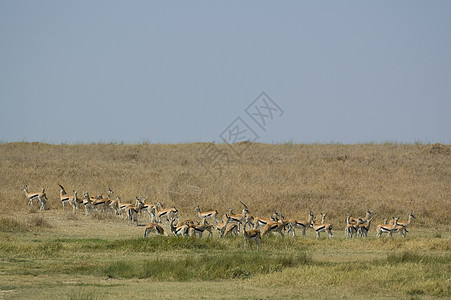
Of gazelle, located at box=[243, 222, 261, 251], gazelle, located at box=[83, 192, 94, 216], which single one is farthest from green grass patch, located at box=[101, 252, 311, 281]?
gazelle, located at box=[83, 192, 94, 216]

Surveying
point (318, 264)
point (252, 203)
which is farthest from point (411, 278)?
point (252, 203)

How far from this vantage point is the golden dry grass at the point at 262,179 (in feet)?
88.8

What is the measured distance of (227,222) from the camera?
21656 mm

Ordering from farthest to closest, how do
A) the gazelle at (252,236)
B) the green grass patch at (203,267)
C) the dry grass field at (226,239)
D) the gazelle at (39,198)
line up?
1. the gazelle at (39,198)
2. the gazelle at (252,236)
3. the green grass patch at (203,267)
4. the dry grass field at (226,239)

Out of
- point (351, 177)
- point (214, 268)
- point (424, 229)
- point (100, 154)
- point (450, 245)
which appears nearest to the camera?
A: point (214, 268)

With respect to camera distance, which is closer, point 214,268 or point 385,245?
point 214,268

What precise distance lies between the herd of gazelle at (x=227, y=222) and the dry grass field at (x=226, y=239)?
55 centimetres

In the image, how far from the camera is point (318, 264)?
1541 centimetres

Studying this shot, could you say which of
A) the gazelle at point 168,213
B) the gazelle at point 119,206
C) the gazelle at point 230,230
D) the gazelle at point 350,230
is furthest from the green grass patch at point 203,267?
the gazelle at point 119,206

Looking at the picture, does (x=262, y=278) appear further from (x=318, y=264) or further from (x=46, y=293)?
(x=46, y=293)

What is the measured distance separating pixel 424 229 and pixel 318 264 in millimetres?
10843

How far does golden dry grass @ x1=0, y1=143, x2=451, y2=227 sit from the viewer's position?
2708 cm

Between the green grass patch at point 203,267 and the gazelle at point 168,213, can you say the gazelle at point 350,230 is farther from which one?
the green grass patch at point 203,267

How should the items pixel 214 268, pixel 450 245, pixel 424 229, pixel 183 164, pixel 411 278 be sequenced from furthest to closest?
pixel 183 164 < pixel 424 229 < pixel 450 245 < pixel 214 268 < pixel 411 278
